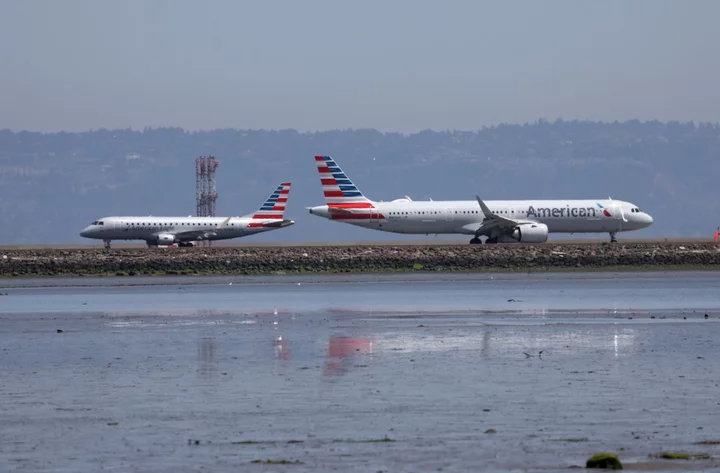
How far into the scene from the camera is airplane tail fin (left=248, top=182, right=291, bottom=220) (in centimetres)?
11594

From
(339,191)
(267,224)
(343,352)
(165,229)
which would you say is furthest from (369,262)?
(343,352)

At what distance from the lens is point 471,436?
18.2 meters

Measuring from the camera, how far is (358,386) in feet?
75.0

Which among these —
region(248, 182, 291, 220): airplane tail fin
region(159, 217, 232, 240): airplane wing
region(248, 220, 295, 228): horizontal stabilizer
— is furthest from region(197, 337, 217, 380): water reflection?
region(248, 182, 291, 220): airplane tail fin

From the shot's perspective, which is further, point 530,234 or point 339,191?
point 339,191

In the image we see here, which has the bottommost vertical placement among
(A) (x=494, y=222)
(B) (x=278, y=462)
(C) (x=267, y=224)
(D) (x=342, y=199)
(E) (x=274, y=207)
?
(B) (x=278, y=462)

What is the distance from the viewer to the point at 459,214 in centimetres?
9056

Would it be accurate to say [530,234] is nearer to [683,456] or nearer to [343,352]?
[343,352]

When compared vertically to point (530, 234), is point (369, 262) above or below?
below

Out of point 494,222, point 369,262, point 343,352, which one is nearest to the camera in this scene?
point 343,352

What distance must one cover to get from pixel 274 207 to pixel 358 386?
95.4 metres

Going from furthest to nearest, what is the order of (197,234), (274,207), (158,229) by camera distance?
(274,207) → (158,229) → (197,234)

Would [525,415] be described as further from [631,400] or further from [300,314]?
[300,314]

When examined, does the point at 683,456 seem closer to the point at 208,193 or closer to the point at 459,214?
the point at 459,214
